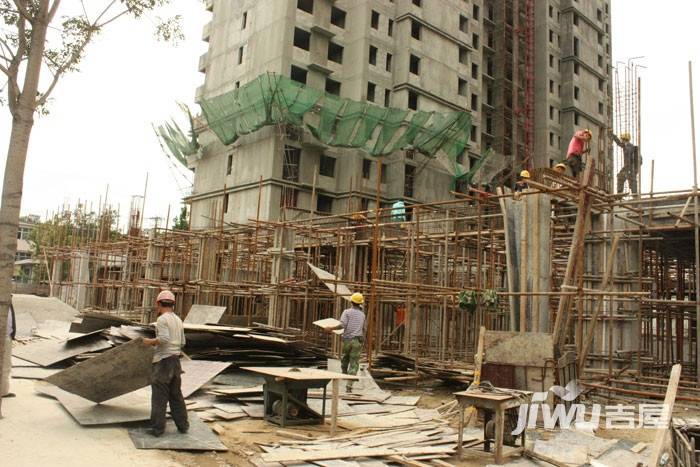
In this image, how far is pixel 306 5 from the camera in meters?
38.3

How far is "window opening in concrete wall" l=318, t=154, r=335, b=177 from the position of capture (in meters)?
37.2

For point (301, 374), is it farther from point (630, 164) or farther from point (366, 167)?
point (366, 167)

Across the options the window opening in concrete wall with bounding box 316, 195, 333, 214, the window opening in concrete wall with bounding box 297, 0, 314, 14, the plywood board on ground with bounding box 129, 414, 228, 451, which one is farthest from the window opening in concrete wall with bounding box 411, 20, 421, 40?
the plywood board on ground with bounding box 129, 414, 228, 451

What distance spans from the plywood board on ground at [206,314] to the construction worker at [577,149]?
852 cm

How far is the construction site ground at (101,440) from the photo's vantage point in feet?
20.5

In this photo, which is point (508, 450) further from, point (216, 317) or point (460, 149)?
point (460, 149)

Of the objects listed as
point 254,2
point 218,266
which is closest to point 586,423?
point 218,266

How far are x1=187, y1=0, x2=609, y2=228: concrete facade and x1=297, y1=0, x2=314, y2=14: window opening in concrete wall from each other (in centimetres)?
17

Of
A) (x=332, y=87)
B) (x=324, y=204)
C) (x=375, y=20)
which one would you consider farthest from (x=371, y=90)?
(x=324, y=204)

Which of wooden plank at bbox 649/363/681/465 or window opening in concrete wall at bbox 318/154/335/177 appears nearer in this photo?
wooden plank at bbox 649/363/681/465

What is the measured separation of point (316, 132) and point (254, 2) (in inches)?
445

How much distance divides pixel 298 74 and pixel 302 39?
9.10ft

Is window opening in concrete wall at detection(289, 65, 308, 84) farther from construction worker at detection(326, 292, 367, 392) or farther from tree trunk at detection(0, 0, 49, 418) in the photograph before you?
tree trunk at detection(0, 0, 49, 418)

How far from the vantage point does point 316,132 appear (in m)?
33.9
